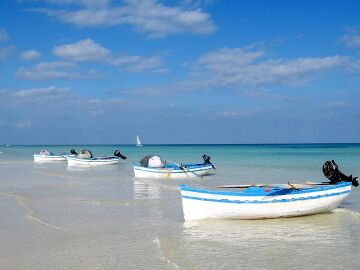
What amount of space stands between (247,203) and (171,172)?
1539 centimetres

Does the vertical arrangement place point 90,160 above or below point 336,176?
below

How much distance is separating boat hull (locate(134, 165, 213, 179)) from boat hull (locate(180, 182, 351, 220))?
1482 centimetres

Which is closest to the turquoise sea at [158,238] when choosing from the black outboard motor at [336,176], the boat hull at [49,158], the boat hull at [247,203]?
the boat hull at [247,203]

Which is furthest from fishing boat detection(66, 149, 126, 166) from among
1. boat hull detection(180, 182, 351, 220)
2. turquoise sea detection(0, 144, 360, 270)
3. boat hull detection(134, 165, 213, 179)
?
boat hull detection(180, 182, 351, 220)

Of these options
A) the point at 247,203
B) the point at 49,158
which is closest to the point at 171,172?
the point at 247,203

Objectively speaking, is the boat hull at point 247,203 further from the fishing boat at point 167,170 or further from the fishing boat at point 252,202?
the fishing boat at point 167,170

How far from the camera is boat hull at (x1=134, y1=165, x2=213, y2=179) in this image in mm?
28344

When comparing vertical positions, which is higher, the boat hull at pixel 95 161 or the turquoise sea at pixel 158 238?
the boat hull at pixel 95 161

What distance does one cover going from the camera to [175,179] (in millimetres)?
28219

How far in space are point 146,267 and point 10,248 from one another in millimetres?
3435

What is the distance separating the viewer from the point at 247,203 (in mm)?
13180

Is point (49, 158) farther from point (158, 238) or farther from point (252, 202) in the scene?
point (158, 238)

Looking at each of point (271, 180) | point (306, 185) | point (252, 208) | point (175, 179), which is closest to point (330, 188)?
point (306, 185)

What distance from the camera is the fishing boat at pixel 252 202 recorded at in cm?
1316
